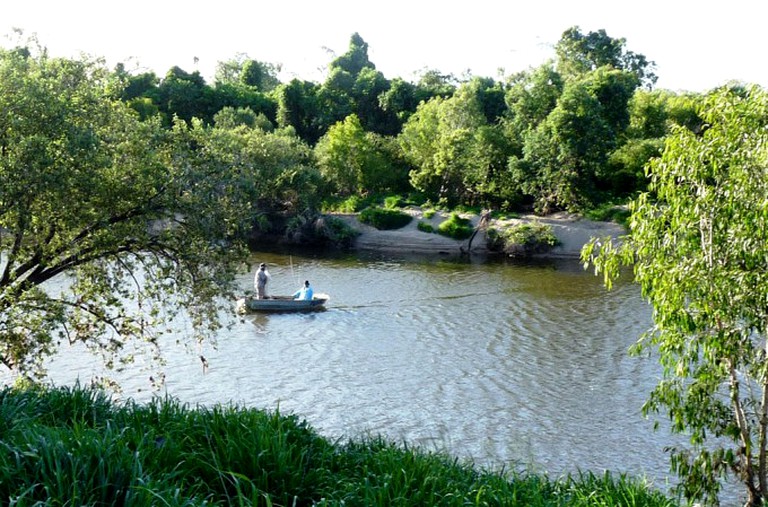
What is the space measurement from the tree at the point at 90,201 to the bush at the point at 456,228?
34678 mm

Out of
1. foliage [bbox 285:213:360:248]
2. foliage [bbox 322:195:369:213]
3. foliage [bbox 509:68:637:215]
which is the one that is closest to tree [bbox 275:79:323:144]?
foliage [bbox 322:195:369:213]

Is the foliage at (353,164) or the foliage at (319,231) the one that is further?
the foliage at (353,164)

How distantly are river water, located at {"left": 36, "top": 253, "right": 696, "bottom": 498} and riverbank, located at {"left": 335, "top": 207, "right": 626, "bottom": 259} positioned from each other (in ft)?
35.4

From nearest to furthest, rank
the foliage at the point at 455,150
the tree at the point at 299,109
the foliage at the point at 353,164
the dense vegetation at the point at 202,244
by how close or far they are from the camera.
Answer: the dense vegetation at the point at 202,244
the foliage at the point at 455,150
the foliage at the point at 353,164
the tree at the point at 299,109

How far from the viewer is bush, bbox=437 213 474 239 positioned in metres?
49.3

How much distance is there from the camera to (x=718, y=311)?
9.26 m

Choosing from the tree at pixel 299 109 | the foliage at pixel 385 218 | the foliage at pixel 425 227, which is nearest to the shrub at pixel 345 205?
the foliage at pixel 385 218

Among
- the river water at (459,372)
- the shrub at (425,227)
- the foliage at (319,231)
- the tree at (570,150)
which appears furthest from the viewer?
the shrub at (425,227)

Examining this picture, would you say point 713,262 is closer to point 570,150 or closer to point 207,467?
point 207,467

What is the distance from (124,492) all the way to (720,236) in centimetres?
776

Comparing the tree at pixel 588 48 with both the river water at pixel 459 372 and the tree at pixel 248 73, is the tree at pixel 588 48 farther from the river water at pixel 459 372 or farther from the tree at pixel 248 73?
the river water at pixel 459 372

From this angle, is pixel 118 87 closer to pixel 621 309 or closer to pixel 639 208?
pixel 639 208

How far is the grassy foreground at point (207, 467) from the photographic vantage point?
6.10 meters

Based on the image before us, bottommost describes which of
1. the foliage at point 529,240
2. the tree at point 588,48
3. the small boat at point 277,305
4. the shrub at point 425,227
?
the small boat at point 277,305
